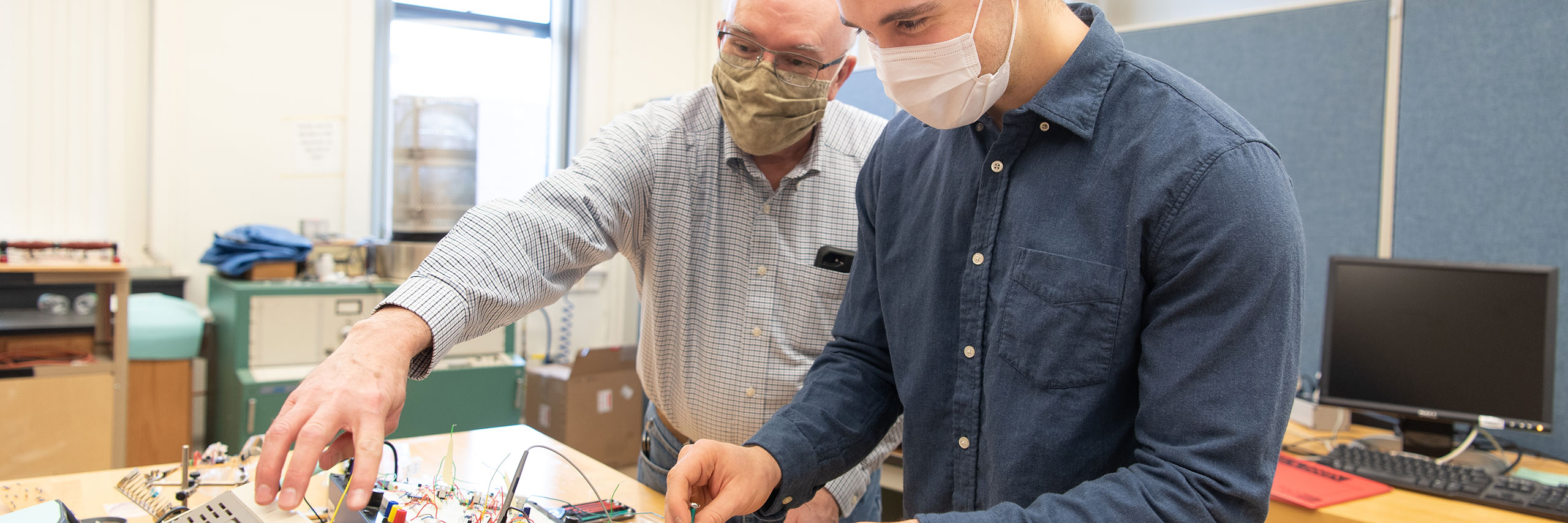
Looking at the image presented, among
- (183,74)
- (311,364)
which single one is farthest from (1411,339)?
(183,74)

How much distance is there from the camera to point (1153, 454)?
0.72 meters

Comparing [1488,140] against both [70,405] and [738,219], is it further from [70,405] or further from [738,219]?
[70,405]

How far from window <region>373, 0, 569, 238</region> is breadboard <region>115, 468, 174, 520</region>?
6.99 ft

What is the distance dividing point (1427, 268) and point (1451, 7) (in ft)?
2.07

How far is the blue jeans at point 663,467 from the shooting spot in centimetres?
138

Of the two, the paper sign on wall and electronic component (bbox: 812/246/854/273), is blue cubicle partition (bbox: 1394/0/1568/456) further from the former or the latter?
the paper sign on wall

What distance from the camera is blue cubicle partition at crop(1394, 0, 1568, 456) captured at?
1.93 metres

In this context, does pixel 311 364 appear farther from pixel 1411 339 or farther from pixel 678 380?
pixel 1411 339

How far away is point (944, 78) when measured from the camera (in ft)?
2.79

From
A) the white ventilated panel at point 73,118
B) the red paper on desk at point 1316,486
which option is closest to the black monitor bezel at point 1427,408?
the red paper on desk at point 1316,486

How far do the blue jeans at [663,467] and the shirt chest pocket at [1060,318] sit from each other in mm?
601

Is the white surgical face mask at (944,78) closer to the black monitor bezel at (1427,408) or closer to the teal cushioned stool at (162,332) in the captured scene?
the black monitor bezel at (1427,408)

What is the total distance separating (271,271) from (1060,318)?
2860mm

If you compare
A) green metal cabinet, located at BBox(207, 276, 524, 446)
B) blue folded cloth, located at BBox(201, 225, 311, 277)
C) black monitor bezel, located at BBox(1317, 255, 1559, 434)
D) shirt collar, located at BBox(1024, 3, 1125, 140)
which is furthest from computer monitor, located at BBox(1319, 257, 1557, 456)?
blue folded cloth, located at BBox(201, 225, 311, 277)
